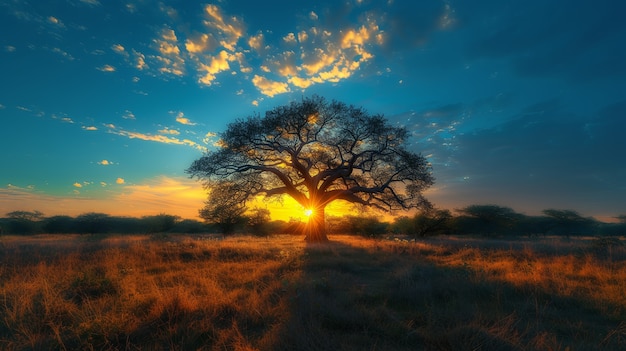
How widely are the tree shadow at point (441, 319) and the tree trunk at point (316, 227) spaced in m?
14.3

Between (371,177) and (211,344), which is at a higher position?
(371,177)

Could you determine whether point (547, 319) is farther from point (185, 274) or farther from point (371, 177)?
point (371, 177)

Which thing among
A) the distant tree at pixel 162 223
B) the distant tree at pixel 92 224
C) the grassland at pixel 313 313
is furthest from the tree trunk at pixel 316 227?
the distant tree at pixel 92 224

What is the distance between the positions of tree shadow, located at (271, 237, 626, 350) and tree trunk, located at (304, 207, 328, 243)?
561 inches

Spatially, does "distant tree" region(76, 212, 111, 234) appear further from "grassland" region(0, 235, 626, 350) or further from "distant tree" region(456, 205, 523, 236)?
"distant tree" region(456, 205, 523, 236)

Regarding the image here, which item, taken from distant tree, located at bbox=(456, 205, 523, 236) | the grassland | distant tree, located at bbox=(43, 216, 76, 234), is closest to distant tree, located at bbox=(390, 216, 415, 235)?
distant tree, located at bbox=(456, 205, 523, 236)

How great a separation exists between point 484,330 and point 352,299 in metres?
2.32

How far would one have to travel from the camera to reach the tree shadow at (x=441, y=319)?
3500 millimetres

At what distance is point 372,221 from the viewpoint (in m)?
42.9

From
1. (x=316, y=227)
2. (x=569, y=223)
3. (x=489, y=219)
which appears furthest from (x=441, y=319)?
(x=569, y=223)

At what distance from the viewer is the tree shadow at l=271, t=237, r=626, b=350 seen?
138 inches

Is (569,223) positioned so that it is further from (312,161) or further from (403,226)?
(312,161)

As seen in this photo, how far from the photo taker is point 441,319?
14.1ft

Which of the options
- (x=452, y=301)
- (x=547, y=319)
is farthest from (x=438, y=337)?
(x=547, y=319)
